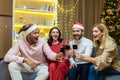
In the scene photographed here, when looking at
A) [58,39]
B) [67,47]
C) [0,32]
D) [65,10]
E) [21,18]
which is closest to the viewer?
[67,47]

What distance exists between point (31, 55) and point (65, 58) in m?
0.45

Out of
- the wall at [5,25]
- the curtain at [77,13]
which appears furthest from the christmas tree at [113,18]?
the wall at [5,25]

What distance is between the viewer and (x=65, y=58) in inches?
126

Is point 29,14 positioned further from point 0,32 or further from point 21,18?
point 0,32

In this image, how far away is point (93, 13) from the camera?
298 inches

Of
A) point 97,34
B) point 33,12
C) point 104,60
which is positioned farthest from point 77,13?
point 104,60

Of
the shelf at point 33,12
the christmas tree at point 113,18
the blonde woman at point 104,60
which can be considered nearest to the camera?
the blonde woman at point 104,60

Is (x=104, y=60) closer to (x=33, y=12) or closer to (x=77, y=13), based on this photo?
(x=33, y=12)

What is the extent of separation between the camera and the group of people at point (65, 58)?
2799 millimetres

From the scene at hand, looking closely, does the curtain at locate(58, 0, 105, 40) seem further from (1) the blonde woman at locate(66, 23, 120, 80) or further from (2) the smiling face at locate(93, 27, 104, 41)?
(1) the blonde woman at locate(66, 23, 120, 80)

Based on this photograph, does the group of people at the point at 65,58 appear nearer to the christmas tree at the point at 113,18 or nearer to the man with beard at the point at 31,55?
the man with beard at the point at 31,55

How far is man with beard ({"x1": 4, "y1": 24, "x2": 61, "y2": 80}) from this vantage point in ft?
9.89

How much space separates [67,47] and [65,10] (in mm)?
4266

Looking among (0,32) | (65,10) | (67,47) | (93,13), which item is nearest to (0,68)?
(67,47)
